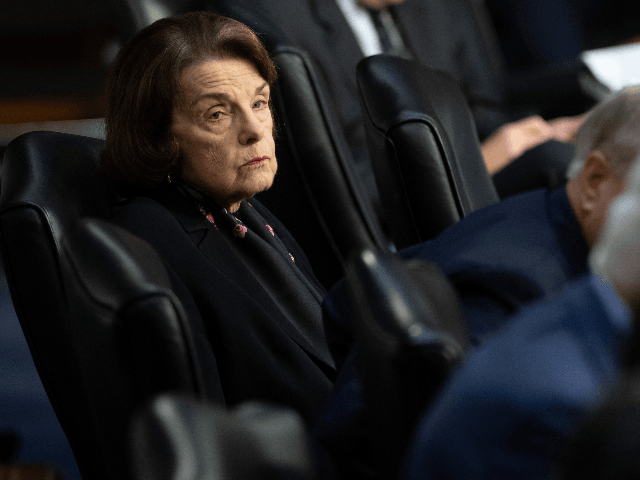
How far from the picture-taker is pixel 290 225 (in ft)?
4.27

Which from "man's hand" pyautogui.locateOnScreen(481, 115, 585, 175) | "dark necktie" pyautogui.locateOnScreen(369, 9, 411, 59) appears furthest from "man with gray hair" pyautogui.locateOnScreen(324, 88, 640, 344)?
"dark necktie" pyautogui.locateOnScreen(369, 9, 411, 59)

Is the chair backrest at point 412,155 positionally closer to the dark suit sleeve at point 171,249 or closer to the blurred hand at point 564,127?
the dark suit sleeve at point 171,249

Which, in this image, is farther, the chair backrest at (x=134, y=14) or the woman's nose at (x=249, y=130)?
the chair backrest at (x=134, y=14)

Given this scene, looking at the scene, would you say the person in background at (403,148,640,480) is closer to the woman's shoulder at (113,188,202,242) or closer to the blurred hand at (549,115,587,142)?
the woman's shoulder at (113,188,202,242)

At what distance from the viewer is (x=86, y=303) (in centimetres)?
58

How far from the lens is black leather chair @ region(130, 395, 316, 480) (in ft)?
1.17

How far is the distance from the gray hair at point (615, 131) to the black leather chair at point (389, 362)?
207mm

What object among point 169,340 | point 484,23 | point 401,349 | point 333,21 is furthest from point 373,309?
point 484,23

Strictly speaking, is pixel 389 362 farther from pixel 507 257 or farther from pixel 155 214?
pixel 155 214

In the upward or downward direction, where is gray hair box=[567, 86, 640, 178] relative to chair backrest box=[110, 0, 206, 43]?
downward

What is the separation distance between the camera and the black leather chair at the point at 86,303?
0.58 meters

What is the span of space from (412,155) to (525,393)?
2.51 feet

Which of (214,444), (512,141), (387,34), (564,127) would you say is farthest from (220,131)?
(387,34)

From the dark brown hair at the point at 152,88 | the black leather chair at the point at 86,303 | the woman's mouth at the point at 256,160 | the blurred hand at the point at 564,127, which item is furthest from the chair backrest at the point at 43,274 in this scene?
the blurred hand at the point at 564,127
